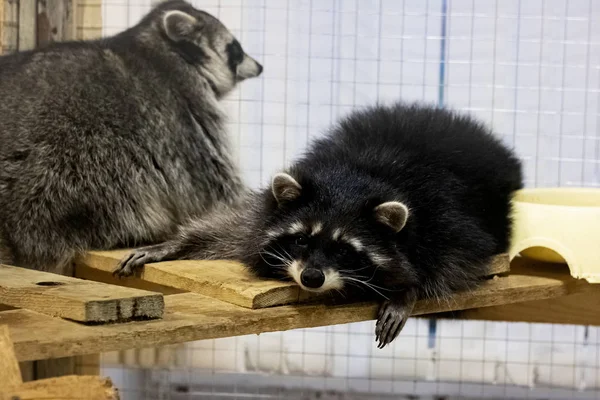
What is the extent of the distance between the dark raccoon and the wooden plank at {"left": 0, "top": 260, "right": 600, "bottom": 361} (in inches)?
2.8

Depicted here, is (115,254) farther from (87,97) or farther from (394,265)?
(394,265)

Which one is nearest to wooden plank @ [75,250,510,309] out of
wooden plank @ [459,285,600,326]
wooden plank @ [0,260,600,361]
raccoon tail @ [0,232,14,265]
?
wooden plank @ [0,260,600,361]

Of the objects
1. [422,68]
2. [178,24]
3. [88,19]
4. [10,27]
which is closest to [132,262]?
[178,24]

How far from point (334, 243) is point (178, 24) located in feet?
4.42

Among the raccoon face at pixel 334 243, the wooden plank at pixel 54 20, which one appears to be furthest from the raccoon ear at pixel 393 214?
the wooden plank at pixel 54 20

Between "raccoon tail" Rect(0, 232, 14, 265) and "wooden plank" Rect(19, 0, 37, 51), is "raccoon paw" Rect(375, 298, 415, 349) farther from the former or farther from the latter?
"wooden plank" Rect(19, 0, 37, 51)

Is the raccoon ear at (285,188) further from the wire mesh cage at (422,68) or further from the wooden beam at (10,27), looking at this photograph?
the wooden beam at (10,27)

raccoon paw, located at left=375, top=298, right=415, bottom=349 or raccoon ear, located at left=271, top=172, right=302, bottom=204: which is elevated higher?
raccoon ear, located at left=271, top=172, right=302, bottom=204

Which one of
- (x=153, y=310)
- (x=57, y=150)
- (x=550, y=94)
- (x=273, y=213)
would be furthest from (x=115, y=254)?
(x=550, y=94)

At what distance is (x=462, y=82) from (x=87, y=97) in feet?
5.19

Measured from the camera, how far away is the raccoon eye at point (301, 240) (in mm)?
2316

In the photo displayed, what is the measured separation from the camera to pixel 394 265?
2332 mm

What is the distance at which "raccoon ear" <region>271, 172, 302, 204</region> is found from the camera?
2383 millimetres

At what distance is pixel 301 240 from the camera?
2.33 meters
